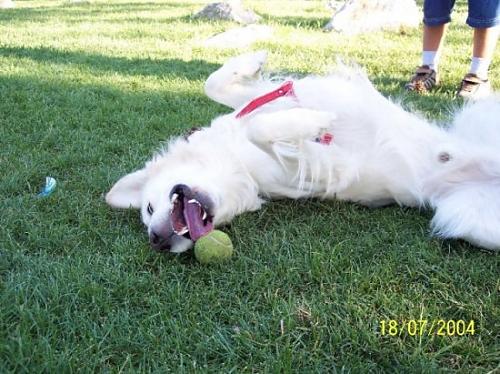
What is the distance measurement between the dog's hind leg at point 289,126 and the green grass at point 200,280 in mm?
386

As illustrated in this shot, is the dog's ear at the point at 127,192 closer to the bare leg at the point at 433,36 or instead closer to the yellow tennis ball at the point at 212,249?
the yellow tennis ball at the point at 212,249

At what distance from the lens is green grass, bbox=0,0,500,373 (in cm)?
181

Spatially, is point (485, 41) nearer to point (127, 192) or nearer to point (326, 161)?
point (326, 161)

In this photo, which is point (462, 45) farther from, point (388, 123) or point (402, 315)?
point (402, 315)

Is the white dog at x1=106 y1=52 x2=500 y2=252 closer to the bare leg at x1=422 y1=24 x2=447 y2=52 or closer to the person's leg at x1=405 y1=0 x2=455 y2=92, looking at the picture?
the person's leg at x1=405 y1=0 x2=455 y2=92

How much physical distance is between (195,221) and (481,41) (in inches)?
129

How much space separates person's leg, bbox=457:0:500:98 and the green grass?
0.39 m

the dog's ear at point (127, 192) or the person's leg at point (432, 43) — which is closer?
the dog's ear at point (127, 192)

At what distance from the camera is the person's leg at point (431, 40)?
4.82 metres

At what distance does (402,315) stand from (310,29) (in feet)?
23.2

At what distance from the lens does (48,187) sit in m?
3.17

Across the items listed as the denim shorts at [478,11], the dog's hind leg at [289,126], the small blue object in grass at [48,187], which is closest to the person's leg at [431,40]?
the denim shorts at [478,11]

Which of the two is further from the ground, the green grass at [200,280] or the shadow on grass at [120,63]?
the green grass at [200,280]

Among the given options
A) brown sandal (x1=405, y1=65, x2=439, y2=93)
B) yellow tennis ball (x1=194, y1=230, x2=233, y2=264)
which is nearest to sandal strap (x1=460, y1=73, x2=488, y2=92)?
brown sandal (x1=405, y1=65, x2=439, y2=93)
